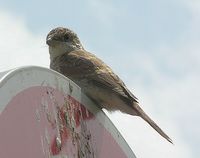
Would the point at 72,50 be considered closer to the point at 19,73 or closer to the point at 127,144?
the point at 127,144

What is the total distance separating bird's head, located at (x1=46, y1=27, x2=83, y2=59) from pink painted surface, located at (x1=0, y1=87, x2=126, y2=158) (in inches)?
102

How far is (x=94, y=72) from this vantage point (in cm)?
461

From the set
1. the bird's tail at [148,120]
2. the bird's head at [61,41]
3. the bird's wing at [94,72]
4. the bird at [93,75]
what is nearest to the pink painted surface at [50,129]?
the bird's tail at [148,120]

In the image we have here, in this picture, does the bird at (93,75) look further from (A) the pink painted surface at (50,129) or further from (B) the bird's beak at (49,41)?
(A) the pink painted surface at (50,129)

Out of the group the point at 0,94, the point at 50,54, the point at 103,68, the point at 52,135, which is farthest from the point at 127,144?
the point at 50,54

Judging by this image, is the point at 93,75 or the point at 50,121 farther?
the point at 93,75

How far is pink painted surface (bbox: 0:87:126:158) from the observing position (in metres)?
1.72

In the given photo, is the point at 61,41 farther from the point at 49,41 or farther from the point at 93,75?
the point at 93,75

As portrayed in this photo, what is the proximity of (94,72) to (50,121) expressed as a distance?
103 inches

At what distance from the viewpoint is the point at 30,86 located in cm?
192

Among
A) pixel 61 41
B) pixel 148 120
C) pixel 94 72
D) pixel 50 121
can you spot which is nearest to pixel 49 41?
pixel 61 41

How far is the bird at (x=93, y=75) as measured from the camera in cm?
430

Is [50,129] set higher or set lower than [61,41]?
lower

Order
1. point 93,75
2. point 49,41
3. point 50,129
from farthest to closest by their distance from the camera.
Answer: point 49,41
point 93,75
point 50,129
